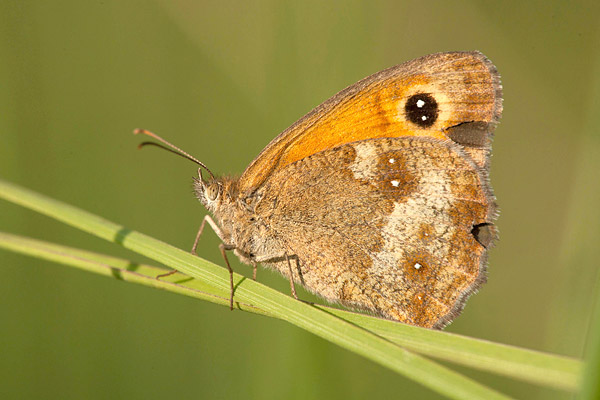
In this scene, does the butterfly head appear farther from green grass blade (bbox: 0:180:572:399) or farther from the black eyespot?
the black eyespot

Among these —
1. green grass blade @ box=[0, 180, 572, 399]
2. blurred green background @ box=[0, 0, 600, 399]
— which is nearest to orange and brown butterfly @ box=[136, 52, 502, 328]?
blurred green background @ box=[0, 0, 600, 399]

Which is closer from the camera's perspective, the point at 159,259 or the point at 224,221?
the point at 159,259

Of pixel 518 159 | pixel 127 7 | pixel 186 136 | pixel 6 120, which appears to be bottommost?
pixel 6 120

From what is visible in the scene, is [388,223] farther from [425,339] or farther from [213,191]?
[425,339]

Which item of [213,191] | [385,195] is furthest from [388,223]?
[213,191]

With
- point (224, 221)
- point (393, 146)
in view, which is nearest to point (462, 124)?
point (393, 146)

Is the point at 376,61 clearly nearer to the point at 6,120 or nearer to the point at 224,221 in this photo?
the point at 224,221

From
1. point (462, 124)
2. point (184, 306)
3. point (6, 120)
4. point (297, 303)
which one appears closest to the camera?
point (297, 303)
